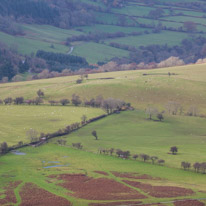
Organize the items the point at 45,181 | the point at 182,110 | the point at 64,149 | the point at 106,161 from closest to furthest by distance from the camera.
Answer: the point at 45,181 < the point at 106,161 < the point at 64,149 < the point at 182,110

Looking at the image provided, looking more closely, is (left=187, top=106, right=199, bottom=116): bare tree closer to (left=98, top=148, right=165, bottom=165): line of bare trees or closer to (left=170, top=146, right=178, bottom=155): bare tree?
(left=170, top=146, right=178, bottom=155): bare tree

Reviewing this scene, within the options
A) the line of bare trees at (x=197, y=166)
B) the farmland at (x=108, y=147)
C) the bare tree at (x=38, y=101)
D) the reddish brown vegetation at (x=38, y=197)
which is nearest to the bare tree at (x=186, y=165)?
the line of bare trees at (x=197, y=166)

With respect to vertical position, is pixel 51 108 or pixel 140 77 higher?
pixel 140 77

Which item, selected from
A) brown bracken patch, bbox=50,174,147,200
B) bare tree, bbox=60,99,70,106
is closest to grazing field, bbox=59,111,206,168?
brown bracken patch, bbox=50,174,147,200

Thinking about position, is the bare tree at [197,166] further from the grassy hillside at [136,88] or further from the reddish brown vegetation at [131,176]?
the grassy hillside at [136,88]

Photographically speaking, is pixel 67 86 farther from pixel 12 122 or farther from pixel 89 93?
pixel 12 122

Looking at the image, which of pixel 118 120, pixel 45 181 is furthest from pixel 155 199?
pixel 118 120
